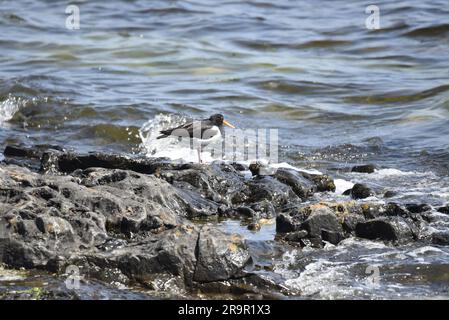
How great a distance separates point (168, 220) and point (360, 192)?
258cm

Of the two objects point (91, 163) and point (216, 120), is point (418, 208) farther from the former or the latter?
point (216, 120)

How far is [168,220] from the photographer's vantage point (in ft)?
21.9

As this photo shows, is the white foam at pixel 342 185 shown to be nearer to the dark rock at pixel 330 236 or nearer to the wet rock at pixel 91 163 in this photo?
the wet rock at pixel 91 163

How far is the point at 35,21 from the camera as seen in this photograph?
68.0 ft

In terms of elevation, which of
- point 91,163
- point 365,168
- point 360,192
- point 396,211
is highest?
point 91,163

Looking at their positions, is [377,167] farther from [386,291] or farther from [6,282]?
[6,282]

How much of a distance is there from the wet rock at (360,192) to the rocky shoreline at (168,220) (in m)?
0.01

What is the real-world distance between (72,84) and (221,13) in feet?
23.1

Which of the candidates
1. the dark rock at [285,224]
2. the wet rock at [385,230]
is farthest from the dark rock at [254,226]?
the wet rock at [385,230]

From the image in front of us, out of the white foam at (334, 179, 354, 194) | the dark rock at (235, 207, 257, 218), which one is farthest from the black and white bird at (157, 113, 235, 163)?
the dark rock at (235, 207, 257, 218)

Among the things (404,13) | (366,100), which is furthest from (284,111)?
(404,13)

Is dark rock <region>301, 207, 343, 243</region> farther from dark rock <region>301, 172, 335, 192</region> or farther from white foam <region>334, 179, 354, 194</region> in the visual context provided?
white foam <region>334, 179, 354, 194</region>

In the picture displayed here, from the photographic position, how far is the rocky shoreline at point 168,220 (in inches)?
232

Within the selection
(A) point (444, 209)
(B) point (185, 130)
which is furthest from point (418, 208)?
(B) point (185, 130)
